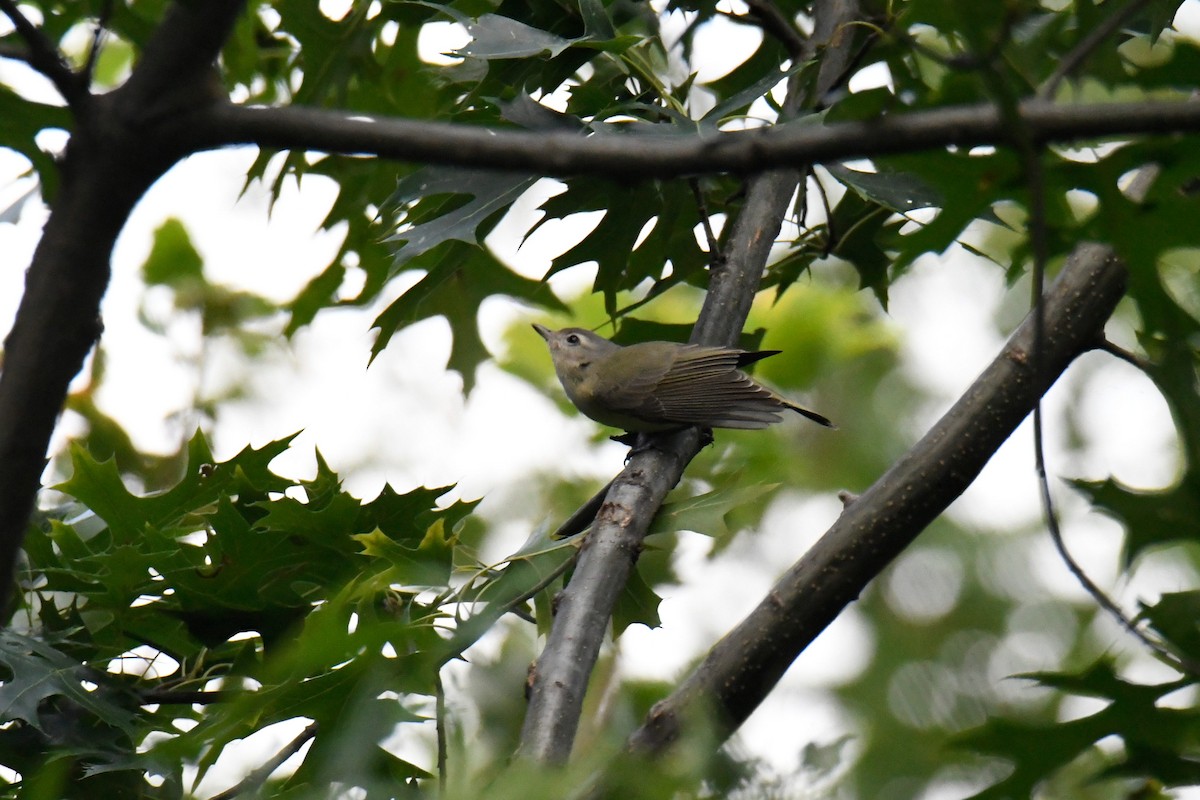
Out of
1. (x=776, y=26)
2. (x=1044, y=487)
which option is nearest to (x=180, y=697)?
(x=1044, y=487)

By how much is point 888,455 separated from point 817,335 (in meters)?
1.51

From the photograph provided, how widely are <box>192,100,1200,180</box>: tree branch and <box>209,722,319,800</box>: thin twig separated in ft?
4.25

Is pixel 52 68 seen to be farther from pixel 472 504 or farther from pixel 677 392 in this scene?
pixel 677 392

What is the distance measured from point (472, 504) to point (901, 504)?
42.4 inches

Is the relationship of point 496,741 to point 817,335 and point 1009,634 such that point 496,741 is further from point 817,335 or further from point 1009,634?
point 1009,634

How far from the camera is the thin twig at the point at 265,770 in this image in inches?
89.4

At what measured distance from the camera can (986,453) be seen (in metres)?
2.94

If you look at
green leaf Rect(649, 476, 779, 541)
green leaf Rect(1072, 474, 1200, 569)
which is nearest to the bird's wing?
green leaf Rect(649, 476, 779, 541)

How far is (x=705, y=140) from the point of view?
1.40 m

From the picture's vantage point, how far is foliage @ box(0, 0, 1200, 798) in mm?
2027

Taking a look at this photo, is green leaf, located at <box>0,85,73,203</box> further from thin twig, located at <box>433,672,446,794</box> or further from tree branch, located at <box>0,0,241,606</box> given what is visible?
tree branch, located at <box>0,0,241,606</box>

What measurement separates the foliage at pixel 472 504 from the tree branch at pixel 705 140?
0.22 feet

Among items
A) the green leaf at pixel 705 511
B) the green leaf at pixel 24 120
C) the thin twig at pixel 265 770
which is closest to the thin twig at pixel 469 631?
the thin twig at pixel 265 770

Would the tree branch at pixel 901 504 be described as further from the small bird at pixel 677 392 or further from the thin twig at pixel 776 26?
the thin twig at pixel 776 26
